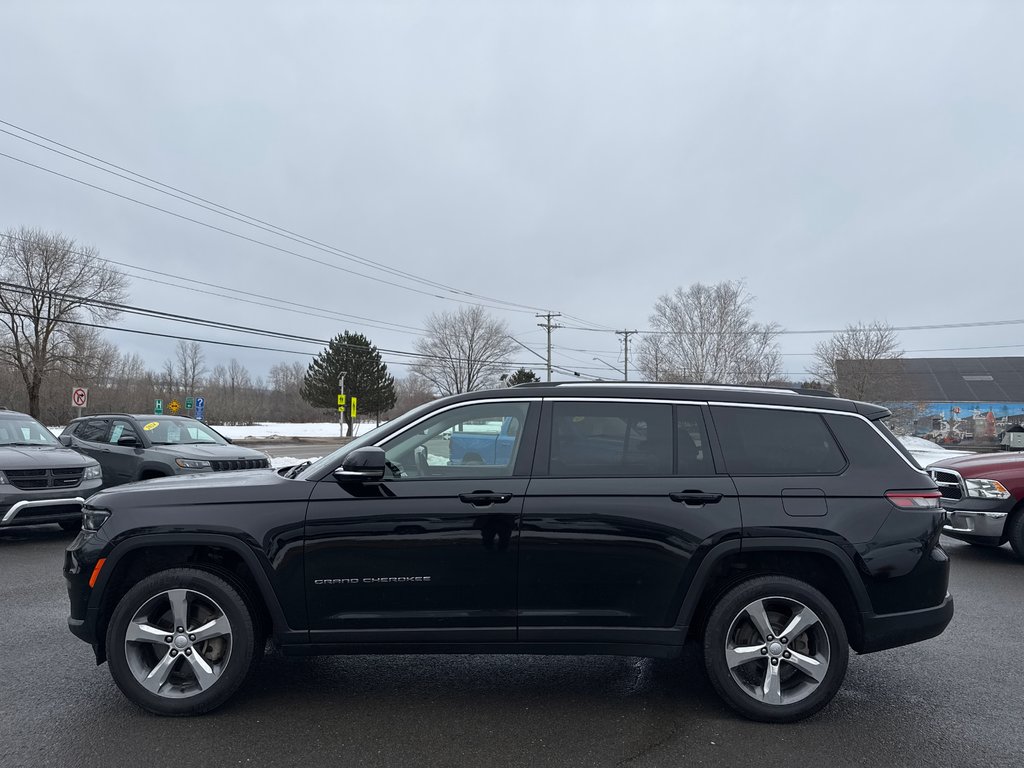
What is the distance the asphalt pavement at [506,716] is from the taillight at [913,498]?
1.15m

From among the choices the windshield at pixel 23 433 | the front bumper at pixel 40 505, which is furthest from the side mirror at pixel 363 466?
the windshield at pixel 23 433

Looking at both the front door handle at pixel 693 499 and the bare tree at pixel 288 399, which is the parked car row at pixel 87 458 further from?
the bare tree at pixel 288 399

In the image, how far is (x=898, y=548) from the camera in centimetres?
379

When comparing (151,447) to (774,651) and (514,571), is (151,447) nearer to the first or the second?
(514,571)

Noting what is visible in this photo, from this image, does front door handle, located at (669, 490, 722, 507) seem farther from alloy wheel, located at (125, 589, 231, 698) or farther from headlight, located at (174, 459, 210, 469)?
headlight, located at (174, 459, 210, 469)

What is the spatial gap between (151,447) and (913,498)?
1024 cm

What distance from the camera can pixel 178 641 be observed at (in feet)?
12.2

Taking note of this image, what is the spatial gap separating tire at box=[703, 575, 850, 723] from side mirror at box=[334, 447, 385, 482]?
198 centimetres

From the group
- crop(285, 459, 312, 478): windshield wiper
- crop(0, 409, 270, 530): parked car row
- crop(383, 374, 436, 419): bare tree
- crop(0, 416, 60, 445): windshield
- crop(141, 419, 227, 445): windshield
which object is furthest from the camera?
crop(383, 374, 436, 419): bare tree

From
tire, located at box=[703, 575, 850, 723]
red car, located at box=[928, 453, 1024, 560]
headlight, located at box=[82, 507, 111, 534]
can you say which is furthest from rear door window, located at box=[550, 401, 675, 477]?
red car, located at box=[928, 453, 1024, 560]

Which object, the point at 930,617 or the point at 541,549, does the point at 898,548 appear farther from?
the point at 541,549

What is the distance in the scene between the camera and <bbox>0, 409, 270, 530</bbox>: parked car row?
8.27 m

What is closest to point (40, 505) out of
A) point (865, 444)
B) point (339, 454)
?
point (339, 454)

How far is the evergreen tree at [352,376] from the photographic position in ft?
209
